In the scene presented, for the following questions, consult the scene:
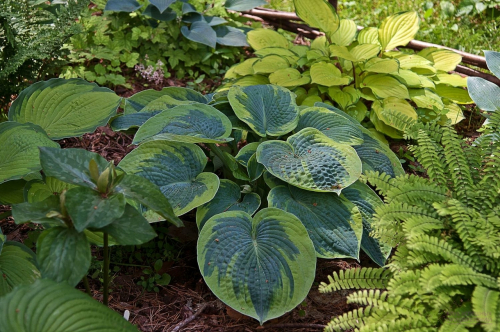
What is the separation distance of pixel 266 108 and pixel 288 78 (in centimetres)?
68

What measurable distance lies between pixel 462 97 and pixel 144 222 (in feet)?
8.31

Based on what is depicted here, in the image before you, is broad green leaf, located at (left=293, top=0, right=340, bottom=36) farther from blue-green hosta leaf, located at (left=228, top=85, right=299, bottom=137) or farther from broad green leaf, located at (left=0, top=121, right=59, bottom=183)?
broad green leaf, located at (left=0, top=121, right=59, bottom=183)

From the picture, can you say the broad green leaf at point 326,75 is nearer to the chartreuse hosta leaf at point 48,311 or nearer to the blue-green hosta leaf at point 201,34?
the blue-green hosta leaf at point 201,34

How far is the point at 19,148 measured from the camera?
1982mm

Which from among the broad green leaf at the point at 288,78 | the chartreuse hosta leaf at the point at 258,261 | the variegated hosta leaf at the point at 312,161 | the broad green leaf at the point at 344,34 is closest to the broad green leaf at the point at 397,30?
the broad green leaf at the point at 344,34

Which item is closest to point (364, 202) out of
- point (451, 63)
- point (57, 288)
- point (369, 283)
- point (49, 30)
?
point (369, 283)

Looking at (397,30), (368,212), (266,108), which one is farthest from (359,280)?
(397,30)

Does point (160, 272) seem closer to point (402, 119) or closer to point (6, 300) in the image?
point (6, 300)

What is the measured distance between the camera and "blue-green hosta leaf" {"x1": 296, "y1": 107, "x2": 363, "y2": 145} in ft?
7.55

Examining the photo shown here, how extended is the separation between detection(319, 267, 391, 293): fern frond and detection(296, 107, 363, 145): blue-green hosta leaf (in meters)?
0.74

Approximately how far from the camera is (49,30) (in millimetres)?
2619

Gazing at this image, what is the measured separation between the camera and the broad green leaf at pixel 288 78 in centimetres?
298

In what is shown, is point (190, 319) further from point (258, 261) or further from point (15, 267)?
point (15, 267)

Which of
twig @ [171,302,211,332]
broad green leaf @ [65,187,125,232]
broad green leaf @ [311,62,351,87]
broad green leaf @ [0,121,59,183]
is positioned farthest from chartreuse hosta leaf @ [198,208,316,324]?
broad green leaf @ [311,62,351,87]
